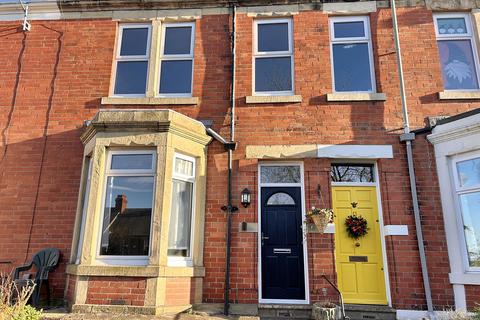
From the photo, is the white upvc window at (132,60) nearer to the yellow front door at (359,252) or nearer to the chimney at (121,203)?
the chimney at (121,203)

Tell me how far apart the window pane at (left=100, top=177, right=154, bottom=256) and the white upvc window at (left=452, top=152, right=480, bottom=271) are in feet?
17.5

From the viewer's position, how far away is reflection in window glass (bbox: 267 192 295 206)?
6.85 meters

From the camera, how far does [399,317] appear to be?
6031mm

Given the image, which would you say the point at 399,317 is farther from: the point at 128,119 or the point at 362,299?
the point at 128,119

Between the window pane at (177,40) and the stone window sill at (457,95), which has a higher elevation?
the window pane at (177,40)

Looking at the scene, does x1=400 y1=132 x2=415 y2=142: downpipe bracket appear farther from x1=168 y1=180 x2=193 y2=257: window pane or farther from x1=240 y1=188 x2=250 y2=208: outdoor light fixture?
x1=168 y1=180 x2=193 y2=257: window pane

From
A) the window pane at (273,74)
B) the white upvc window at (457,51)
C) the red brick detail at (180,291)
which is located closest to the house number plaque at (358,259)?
the red brick detail at (180,291)

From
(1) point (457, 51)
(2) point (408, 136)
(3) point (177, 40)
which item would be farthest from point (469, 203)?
(3) point (177, 40)

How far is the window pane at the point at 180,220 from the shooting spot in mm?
6312

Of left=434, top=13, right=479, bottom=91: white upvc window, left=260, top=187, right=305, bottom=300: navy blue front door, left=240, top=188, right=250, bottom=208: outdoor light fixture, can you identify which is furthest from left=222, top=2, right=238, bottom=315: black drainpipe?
left=434, top=13, right=479, bottom=91: white upvc window

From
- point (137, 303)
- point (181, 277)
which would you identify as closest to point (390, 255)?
point (181, 277)

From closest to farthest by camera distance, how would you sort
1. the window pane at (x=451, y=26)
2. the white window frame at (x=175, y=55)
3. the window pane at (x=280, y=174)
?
the window pane at (x=280, y=174), the window pane at (x=451, y=26), the white window frame at (x=175, y=55)

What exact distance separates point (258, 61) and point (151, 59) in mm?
2276

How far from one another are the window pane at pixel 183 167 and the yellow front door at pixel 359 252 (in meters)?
2.73
